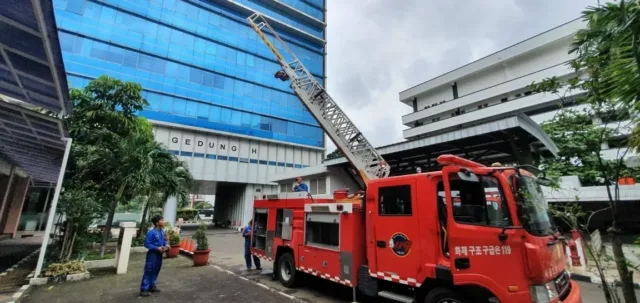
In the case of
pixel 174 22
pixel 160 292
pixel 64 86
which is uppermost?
pixel 174 22

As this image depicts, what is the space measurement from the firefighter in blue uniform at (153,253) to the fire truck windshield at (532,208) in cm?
759

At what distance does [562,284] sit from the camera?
435 cm

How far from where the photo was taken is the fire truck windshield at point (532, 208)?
404 centimetres

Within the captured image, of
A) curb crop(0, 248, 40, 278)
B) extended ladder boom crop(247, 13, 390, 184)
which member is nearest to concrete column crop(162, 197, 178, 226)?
curb crop(0, 248, 40, 278)

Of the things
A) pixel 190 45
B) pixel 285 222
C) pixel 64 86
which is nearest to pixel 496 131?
pixel 285 222

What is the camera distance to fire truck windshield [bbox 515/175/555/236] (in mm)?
4035

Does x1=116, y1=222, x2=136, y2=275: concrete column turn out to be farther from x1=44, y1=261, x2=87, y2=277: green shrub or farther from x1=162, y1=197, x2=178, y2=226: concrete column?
x1=162, y1=197, x2=178, y2=226: concrete column

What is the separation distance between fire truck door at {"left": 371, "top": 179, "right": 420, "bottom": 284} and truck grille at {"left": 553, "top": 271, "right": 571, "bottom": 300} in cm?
192

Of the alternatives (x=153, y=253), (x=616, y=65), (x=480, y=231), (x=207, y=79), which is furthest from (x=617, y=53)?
(x=207, y=79)

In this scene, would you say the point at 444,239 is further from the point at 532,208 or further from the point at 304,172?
the point at 304,172

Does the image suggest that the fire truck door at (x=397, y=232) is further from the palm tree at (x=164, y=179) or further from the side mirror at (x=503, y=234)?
the palm tree at (x=164, y=179)

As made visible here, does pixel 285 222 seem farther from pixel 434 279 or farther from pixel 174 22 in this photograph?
pixel 174 22

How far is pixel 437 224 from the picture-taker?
4.69m

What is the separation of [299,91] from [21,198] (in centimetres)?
2018
